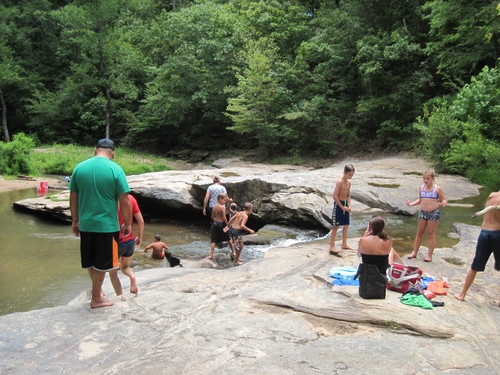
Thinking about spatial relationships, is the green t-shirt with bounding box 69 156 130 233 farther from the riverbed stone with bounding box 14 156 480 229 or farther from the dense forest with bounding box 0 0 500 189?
the dense forest with bounding box 0 0 500 189

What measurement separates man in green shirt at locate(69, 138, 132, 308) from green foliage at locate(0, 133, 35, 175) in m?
20.7

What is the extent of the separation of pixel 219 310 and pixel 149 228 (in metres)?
9.29

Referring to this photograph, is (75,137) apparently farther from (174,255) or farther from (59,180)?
(174,255)

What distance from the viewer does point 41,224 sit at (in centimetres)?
1262

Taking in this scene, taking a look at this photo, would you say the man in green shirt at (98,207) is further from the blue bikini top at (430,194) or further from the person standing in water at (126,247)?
the blue bikini top at (430,194)

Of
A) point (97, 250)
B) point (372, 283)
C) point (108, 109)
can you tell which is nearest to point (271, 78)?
point (108, 109)

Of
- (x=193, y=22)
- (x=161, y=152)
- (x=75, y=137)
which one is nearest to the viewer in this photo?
(x=193, y=22)

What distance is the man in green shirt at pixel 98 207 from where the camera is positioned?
3908 mm

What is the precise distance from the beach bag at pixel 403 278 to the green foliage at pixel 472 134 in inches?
473

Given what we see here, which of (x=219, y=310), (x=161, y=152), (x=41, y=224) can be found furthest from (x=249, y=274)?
(x=161, y=152)

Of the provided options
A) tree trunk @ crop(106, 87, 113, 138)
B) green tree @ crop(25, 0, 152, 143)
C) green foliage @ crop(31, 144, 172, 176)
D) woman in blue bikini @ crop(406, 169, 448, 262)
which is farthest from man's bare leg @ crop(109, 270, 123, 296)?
tree trunk @ crop(106, 87, 113, 138)

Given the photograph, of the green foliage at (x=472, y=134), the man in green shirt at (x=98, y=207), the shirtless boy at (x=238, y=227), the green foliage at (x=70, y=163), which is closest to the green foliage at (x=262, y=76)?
the green foliage at (x=472, y=134)

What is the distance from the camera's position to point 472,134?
15680 mm

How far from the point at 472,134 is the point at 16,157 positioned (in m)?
23.0
